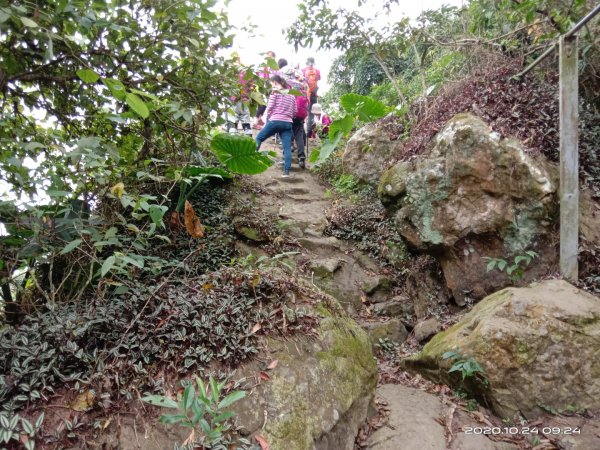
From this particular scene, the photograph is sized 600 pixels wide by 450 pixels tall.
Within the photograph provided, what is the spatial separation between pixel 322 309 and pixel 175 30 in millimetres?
2243

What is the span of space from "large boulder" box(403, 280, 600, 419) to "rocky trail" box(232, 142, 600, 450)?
0.41 feet

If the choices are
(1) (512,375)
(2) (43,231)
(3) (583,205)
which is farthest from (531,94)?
(2) (43,231)

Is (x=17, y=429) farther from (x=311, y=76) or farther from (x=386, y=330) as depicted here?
(x=311, y=76)

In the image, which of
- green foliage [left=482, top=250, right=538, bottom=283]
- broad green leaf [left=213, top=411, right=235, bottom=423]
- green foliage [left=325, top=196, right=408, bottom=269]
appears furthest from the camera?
green foliage [left=325, top=196, right=408, bottom=269]

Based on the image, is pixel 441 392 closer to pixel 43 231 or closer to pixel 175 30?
pixel 43 231

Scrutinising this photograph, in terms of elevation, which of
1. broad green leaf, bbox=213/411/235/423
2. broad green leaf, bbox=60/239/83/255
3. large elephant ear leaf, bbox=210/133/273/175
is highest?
large elephant ear leaf, bbox=210/133/273/175

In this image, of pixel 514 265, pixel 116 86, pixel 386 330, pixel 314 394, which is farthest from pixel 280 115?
pixel 314 394

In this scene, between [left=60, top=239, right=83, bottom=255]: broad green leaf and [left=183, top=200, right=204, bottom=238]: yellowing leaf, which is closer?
[left=60, top=239, right=83, bottom=255]: broad green leaf

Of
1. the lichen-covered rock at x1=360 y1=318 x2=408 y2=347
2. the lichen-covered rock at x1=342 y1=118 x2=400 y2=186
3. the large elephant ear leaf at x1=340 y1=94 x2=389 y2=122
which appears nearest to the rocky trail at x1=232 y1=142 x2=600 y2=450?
the lichen-covered rock at x1=360 y1=318 x2=408 y2=347

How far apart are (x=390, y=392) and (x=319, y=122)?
29.8 feet

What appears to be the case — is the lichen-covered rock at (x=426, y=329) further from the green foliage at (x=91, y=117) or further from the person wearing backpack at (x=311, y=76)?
the person wearing backpack at (x=311, y=76)

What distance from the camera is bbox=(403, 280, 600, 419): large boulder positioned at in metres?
2.80

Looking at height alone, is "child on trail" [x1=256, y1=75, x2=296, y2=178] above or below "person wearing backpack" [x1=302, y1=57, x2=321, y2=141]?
below

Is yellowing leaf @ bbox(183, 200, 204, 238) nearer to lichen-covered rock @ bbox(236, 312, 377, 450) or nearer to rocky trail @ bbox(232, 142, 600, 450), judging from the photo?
rocky trail @ bbox(232, 142, 600, 450)
